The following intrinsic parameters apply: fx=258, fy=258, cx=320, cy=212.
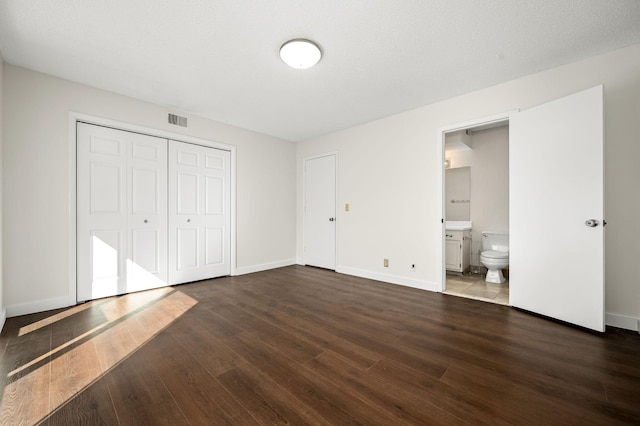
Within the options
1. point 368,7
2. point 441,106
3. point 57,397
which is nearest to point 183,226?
point 57,397

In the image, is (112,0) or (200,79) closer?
(112,0)

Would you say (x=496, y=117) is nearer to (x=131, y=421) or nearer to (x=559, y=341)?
(x=559, y=341)

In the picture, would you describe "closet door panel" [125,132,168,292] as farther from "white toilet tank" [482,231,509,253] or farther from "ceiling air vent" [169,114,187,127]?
Answer: "white toilet tank" [482,231,509,253]

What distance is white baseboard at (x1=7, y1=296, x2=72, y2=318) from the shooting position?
2681mm

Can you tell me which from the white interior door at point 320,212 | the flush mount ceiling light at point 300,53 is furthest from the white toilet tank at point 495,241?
the flush mount ceiling light at point 300,53

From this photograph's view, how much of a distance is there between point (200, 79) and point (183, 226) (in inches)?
85.2

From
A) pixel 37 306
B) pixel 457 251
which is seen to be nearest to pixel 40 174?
pixel 37 306

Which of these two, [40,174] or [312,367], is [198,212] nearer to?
[40,174]

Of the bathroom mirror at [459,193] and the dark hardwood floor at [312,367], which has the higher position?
the bathroom mirror at [459,193]

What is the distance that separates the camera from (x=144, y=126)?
11.7 ft

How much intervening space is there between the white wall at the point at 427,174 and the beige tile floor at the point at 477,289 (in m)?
0.40

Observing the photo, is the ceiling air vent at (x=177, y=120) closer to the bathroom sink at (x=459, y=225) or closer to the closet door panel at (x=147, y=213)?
the closet door panel at (x=147, y=213)

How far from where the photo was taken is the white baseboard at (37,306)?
8.80ft

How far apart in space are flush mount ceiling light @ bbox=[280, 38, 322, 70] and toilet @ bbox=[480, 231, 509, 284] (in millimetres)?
3707
